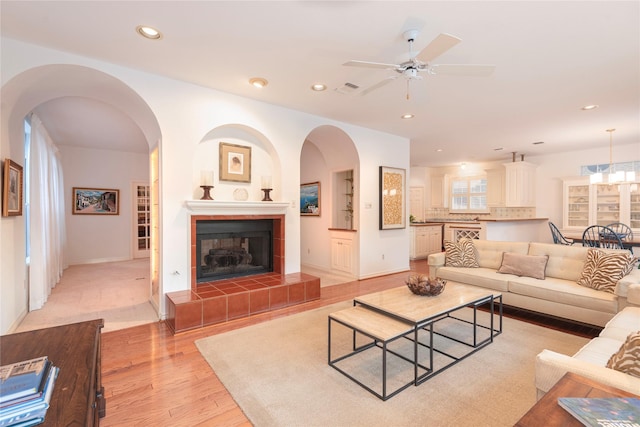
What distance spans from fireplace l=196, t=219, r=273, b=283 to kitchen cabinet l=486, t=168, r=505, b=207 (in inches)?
266

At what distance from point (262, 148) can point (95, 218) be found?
5.52m

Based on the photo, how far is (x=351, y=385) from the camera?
2137mm

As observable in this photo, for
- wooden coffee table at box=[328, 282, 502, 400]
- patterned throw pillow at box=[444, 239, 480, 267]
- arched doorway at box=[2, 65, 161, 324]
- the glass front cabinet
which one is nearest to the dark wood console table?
wooden coffee table at box=[328, 282, 502, 400]

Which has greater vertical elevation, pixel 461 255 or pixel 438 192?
pixel 438 192

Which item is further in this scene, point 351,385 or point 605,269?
point 605,269

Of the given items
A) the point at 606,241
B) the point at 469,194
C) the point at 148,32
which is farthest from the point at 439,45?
the point at 469,194

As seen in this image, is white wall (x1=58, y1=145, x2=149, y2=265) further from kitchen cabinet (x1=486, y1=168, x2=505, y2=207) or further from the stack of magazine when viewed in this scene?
kitchen cabinet (x1=486, y1=168, x2=505, y2=207)

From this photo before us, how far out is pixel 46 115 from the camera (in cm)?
466

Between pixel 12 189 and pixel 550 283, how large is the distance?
18.7 ft

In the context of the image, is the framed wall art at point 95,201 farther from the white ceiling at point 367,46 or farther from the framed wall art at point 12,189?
the framed wall art at point 12,189

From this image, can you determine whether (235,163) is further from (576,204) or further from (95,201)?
(576,204)

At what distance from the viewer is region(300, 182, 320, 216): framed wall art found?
6.22 m

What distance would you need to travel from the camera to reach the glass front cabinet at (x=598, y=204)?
244 inches

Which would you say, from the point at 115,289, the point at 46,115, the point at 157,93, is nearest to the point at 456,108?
the point at 157,93
